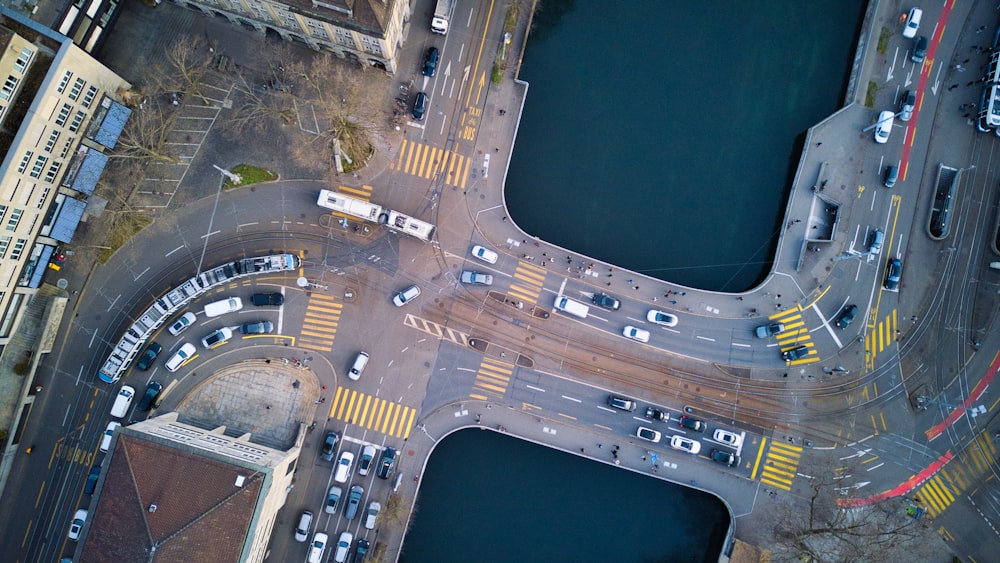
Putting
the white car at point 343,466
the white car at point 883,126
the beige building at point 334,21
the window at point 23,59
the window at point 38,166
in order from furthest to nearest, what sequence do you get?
the white car at point 883,126 < the white car at point 343,466 < the window at point 38,166 < the beige building at point 334,21 < the window at point 23,59

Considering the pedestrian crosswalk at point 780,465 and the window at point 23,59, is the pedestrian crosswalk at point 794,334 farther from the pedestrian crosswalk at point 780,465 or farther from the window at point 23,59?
the window at point 23,59

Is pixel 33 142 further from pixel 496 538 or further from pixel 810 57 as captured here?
pixel 810 57

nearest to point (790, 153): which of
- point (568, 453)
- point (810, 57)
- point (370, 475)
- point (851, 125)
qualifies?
point (851, 125)

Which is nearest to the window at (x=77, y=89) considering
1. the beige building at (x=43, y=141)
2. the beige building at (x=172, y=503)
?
the beige building at (x=43, y=141)

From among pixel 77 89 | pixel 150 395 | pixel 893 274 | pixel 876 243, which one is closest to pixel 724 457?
pixel 893 274

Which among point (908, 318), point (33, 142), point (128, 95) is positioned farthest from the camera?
point (908, 318)

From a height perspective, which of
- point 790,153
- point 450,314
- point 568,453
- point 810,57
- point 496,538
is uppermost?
point 810,57
